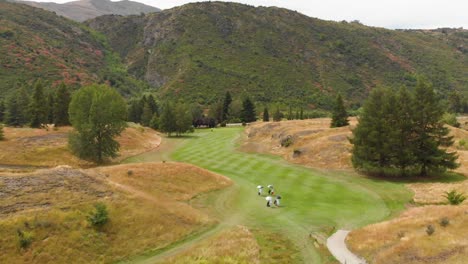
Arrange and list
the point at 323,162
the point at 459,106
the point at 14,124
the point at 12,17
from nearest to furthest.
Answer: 1. the point at 323,162
2. the point at 14,124
3. the point at 459,106
4. the point at 12,17

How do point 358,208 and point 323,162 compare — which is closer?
point 358,208

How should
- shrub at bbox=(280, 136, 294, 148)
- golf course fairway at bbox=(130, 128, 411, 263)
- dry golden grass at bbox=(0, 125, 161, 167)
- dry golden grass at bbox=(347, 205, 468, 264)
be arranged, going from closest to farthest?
dry golden grass at bbox=(347, 205, 468, 264)
golf course fairway at bbox=(130, 128, 411, 263)
dry golden grass at bbox=(0, 125, 161, 167)
shrub at bbox=(280, 136, 294, 148)

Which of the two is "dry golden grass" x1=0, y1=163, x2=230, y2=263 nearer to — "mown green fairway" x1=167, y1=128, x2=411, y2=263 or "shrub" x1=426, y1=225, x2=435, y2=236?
"mown green fairway" x1=167, y1=128, x2=411, y2=263

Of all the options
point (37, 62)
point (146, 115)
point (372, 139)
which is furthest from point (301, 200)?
point (37, 62)

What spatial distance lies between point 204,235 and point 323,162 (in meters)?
36.9

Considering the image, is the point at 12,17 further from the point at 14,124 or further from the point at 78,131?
the point at 78,131

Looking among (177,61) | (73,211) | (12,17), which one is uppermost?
(12,17)

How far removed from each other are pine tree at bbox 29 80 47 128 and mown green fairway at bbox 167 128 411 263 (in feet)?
137

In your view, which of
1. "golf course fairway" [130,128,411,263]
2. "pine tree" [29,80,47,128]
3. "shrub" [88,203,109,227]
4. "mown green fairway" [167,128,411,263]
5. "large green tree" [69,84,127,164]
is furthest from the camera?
"pine tree" [29,80,47,128]

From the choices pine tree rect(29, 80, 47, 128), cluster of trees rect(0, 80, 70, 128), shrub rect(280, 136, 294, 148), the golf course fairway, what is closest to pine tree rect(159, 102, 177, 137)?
cluster of trees rect(0, 80, 70, 128)

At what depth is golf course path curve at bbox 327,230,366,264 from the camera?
85.9 feet

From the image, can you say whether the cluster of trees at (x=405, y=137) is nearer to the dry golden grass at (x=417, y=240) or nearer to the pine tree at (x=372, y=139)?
the pine tree at (x=372, y=139)

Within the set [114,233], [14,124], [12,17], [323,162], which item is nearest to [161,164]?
[114,233]

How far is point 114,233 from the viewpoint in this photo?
94.8 ft
